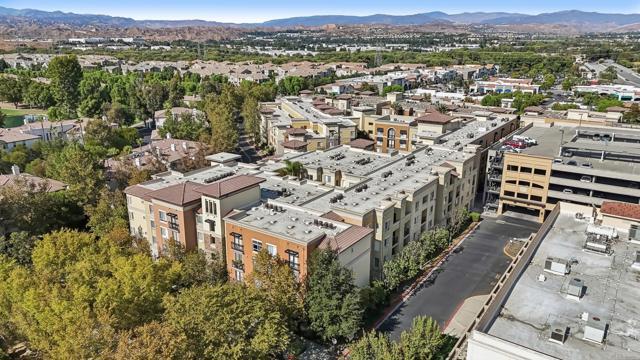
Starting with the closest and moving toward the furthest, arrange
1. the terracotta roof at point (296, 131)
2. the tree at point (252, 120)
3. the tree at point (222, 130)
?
the terracotta roof at point (296, 131) → the tree at point (222, 130) → the tree at point (252, 120)

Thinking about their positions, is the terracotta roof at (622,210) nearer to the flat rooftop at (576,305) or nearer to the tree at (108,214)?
the flat rooftop at (576,305)

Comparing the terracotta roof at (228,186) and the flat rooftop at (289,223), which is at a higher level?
the terracotta roof at (228,186)

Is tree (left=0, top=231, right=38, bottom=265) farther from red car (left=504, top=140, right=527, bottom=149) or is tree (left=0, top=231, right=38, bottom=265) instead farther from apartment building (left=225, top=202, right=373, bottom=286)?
red car (left=504, top=140, right=527, bottom=149)

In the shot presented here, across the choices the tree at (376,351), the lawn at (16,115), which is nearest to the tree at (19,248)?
the tree at (376,351)

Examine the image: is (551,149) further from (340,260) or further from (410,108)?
(340,260)

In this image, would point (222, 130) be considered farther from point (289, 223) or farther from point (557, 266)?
point (557, 266)

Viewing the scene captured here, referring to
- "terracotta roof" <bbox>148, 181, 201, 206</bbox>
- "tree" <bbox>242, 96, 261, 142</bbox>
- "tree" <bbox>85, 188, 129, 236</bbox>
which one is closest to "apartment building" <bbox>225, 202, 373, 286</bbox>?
"terracotta roof" <bbox>148, 181, 201, 206</bbox>
